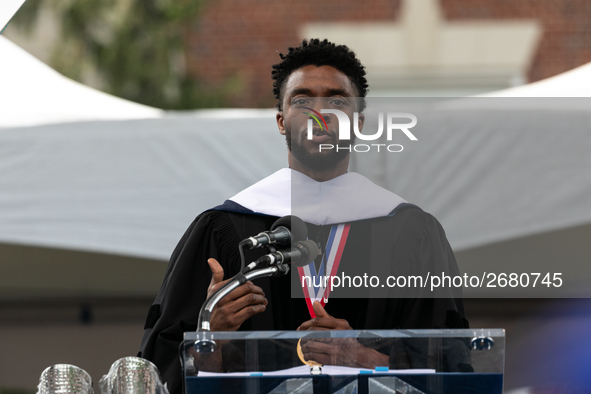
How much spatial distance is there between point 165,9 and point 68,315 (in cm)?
539

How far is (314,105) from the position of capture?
99.9 inches

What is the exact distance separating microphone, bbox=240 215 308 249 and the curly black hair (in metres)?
0.82

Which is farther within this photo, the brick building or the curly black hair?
the brick building

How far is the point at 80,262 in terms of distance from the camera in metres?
4.26

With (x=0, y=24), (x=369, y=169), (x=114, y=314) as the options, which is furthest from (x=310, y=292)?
(x=114, y=314)

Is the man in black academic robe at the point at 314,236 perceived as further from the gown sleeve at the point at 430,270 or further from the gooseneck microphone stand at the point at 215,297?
the gooseneck microphone stand at the point at 215,297

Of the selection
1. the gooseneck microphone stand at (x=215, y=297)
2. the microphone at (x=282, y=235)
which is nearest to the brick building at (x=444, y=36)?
the microphone at (x=282, y=235)

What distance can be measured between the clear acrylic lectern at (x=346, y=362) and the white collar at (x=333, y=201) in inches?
40.6

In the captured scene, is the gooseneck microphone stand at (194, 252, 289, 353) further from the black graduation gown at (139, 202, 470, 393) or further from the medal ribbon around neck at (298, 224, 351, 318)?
the black graduation gown at (139, 202, 470, 393)

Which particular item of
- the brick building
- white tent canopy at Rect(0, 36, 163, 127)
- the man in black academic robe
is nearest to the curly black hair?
the man in black academic robe

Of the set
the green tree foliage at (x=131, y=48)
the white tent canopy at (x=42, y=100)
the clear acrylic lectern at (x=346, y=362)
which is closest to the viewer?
the clear acrylic lectern at (x=346, y=362)

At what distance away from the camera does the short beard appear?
2.59 m

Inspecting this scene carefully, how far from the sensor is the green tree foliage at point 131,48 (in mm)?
8898

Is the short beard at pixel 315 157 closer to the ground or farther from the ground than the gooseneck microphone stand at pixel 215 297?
farther from the ground
